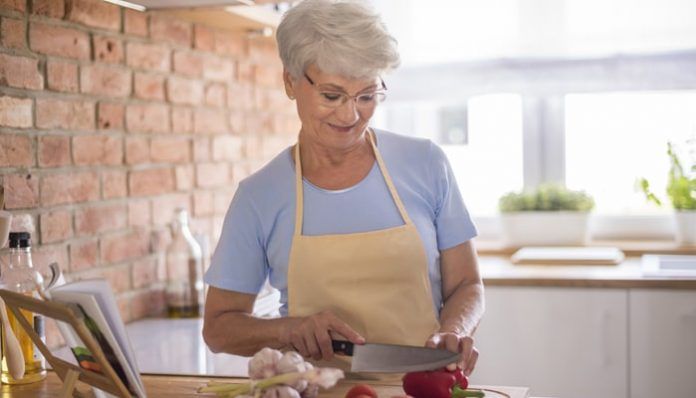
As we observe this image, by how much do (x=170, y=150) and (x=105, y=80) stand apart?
0.36 meters

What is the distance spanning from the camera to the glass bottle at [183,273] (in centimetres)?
253

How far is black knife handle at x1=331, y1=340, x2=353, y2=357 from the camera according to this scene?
164 cm

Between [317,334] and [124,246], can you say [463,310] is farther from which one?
[124,246]

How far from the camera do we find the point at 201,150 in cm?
274

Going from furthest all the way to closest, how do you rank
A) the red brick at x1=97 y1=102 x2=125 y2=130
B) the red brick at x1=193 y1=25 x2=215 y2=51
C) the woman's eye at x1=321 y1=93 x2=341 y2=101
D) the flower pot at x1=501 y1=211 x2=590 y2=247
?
the flower pot at x1=501 y1=211 x2=590 y2=247, the red brick at x1=193 y1=25 x2=215 y2=51, the red brick at x1=97 y1=102 x2=125 y2=130, the woman's eye at x1=321 y1=93 x2=341 y2=101

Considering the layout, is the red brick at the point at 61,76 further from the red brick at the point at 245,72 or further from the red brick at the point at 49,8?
the red brick at the point at 245,72

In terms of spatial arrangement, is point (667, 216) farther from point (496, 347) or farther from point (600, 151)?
point (496, 347)

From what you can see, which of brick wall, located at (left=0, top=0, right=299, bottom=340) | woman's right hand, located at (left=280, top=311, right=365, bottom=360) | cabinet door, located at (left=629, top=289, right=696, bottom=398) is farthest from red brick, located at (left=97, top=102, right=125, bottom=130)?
cabinet door, located at (left=629, top=289, right=696, bottom=398)

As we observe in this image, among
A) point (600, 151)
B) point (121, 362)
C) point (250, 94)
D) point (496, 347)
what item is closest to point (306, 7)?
point (121, 362)

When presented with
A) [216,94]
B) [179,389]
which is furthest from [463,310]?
[216,94]

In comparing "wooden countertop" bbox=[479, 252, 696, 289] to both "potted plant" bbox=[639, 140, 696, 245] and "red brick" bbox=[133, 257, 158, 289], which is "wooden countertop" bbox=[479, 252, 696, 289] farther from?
"red brick" bbox=[133, 257, 158, 289]

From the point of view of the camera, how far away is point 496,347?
292cm

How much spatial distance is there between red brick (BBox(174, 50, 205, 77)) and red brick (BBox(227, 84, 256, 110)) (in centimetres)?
20

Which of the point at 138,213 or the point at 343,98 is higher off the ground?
the point at 343,98
